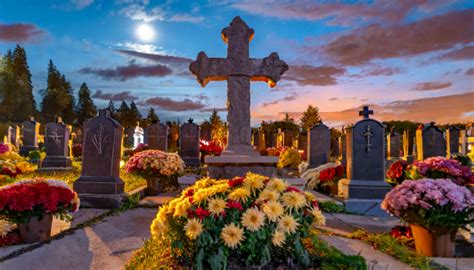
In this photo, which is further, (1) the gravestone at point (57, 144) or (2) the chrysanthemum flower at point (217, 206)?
(1) the gravestone at point (57, 144)

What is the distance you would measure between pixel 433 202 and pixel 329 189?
20.3 ft

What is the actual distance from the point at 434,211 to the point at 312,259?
2029mm

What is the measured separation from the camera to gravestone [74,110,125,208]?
8.06 metres

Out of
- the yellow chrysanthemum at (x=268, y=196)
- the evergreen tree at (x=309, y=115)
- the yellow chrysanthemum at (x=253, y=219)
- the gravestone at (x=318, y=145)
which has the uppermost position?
the evergreen tree at (x=309, y=115)

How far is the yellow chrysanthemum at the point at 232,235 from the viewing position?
10.1 feet

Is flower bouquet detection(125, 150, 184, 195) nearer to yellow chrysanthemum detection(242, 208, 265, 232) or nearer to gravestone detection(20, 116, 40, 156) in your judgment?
yellow chrysanthemum detection(242, 208, 265, 232)

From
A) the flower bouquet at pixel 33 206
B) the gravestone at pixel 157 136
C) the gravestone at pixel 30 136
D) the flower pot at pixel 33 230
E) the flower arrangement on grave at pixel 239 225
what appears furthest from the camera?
the gravestone at pixel 30 136

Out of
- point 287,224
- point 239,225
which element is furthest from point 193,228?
point 287,224

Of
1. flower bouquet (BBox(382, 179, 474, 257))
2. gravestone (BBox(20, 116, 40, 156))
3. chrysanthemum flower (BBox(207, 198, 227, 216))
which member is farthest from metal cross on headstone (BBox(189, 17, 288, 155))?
gravestone (BBox(20, 116, 40, 156))

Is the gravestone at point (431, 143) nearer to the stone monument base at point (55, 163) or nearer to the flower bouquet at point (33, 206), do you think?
the flower bouquet at point (33, 206)

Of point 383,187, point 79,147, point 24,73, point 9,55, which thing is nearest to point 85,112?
point 24,73

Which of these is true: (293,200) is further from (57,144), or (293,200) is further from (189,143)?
(57,144)

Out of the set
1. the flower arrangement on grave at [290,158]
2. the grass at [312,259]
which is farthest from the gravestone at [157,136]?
the grass at [312,259]

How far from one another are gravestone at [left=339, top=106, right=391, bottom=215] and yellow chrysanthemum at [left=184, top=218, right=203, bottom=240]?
240 inches
